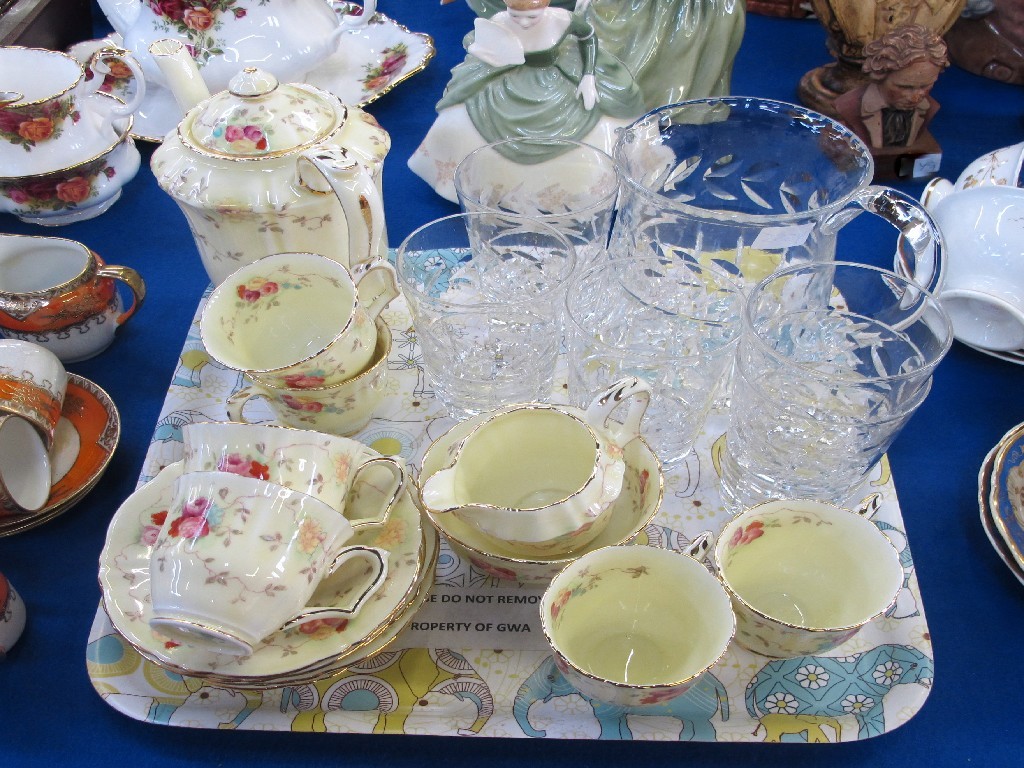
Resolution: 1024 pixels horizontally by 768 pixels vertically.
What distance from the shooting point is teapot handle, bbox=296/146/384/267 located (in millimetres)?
738

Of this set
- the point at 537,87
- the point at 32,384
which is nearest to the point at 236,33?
the point at 537,87

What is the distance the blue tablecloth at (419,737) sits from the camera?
2.05ft

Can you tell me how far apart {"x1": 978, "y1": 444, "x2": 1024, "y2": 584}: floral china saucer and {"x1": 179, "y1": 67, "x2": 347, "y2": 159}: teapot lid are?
0.68m

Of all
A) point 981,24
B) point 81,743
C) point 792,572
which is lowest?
point 81,743

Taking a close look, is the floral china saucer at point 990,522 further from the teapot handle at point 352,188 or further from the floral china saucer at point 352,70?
the floral china saucer at point 352,70

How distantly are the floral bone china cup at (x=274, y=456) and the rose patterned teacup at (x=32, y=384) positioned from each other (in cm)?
24

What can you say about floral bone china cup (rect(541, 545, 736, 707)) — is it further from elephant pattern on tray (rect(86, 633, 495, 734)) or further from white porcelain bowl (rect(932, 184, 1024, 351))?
white porcelain bowl (rect(932, 184, 1024, 351))

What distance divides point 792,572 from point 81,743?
0.56 m

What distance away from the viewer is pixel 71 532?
783 millimetres

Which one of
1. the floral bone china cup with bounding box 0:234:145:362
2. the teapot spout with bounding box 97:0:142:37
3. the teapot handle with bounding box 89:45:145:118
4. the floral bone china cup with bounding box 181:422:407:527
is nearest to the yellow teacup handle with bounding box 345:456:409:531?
the floral bone china cup with bounding box 181:422:407:527

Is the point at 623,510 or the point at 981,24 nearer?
the point at 623,510

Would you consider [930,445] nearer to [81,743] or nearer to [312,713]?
[312,713]

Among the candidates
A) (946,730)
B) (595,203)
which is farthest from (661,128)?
(946,730)

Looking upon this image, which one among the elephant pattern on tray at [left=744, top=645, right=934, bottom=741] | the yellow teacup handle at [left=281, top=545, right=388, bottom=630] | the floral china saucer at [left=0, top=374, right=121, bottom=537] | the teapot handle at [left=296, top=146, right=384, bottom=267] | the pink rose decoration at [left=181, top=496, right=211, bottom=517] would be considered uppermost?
the teapot handle at [left=296, top=146, right=384, bottom=267]
